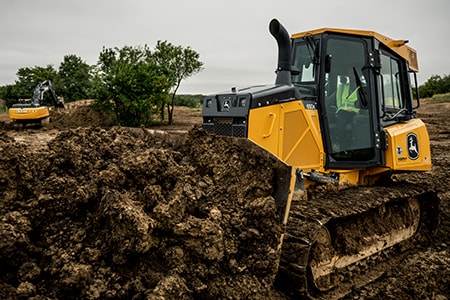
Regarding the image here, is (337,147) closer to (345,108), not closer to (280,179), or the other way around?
(345,108)

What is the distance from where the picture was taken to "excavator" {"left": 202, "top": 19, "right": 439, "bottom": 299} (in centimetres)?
383

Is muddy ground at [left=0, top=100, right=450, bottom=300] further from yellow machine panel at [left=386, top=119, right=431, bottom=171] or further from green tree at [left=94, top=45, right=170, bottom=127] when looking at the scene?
green tree at [left=94, top=45, right=170, bottom=127]

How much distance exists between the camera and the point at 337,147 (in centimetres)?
478

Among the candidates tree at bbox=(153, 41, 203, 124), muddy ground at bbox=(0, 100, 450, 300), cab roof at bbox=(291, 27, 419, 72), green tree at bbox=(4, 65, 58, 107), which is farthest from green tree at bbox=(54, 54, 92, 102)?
muddy ground at bbox=(0, 100, 450, 300)

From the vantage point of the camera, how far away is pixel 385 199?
15.3 ft

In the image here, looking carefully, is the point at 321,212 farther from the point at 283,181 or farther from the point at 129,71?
the point at 129,71

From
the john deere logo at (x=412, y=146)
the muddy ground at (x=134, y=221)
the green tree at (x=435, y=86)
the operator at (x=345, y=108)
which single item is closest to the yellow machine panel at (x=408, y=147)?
the john deere logo at (x=412, y=146)

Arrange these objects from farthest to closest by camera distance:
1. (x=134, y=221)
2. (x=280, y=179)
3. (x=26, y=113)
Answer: (x=26, y=113), (x=280, y=179), (x=134, y=221)

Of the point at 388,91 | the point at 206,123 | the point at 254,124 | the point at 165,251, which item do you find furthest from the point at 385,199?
the point at 165,251

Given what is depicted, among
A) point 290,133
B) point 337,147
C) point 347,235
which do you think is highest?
point 290,133

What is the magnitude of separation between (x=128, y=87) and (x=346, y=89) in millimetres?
14611

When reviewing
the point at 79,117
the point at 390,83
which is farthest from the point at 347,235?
the point at 79,117

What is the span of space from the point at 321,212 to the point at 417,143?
93.1 inches

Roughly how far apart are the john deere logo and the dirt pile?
2810 mm
